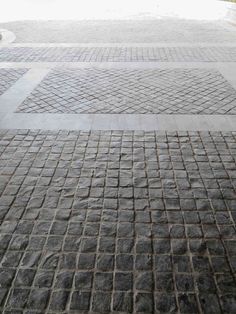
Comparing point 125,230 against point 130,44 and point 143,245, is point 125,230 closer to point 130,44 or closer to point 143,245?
point 143,245

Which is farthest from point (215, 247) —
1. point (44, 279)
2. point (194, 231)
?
point (44, 279)

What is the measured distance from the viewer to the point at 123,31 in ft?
46.3

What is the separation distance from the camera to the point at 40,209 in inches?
159

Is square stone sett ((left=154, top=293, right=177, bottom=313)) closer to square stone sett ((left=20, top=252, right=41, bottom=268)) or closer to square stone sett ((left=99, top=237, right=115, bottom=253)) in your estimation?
square stone sett ((left=99, top=237, right=115, bottom=253))

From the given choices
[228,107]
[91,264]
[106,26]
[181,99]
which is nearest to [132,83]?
[181,99]

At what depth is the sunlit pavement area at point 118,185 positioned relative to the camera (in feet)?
10.1

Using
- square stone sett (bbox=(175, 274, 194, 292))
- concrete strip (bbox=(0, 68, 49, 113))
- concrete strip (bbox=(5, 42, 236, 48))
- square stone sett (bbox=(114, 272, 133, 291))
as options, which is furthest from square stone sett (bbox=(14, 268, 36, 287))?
concrete strip (bbox=(5, 42, 236, 48))

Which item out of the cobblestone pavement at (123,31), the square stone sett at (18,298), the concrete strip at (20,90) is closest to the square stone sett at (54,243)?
the square stone sett at (18,298)

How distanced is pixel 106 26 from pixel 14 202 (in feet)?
43.1

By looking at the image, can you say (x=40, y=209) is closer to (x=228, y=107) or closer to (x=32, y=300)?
(x=32, y=300)

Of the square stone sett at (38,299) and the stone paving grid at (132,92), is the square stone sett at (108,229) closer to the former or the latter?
the square stone sett at (38,299)

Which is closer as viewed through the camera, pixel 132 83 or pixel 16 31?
pixel 132 83

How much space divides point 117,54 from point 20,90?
4308 millimetres

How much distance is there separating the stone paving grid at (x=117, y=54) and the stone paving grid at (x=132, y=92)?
123cm
